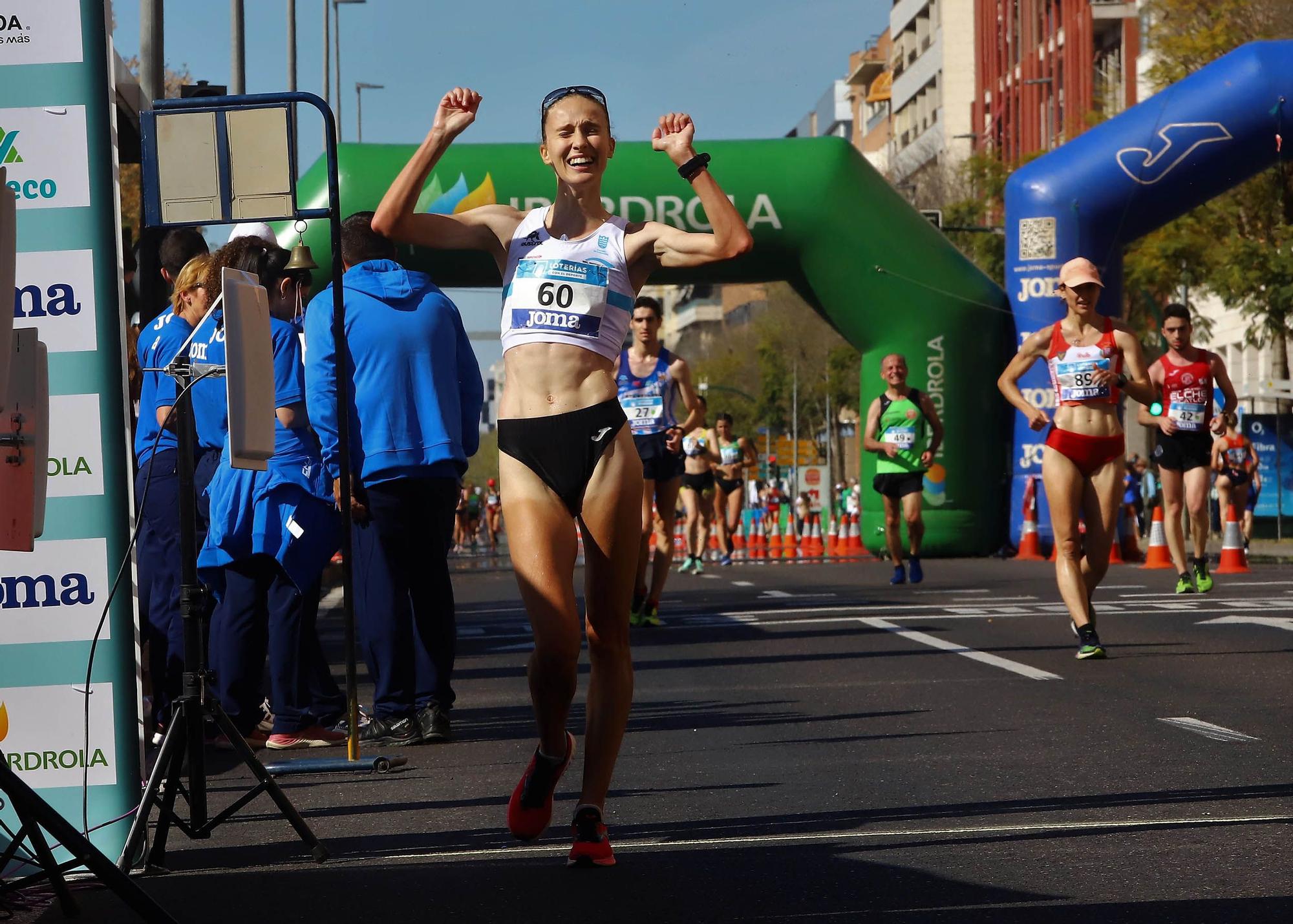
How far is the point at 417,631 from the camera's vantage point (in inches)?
332

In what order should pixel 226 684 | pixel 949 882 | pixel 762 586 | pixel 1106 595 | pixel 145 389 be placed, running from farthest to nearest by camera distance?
1. pixel 762 586
2. pixel 1106 595
3. pixel 145 389
4. pixel 226 684
5. pixel 949 882

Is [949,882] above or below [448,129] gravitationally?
below

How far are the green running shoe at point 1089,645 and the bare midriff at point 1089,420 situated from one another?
108cm

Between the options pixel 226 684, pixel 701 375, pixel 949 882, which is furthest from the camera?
pixel 701 375

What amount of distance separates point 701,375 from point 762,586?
91.0 meters

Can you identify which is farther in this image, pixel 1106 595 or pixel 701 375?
pixel 701 375

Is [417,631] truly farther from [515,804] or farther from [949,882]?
[949,882]

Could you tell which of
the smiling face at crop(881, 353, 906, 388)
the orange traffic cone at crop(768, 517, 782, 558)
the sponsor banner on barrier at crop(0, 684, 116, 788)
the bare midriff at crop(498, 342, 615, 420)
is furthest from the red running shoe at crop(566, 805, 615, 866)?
the orange traffic cone at crop(768, 517, 782, 558)

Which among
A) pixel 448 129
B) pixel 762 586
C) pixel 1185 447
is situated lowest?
pixel 762 586

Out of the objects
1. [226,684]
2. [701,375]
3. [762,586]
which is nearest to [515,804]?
[226,684]

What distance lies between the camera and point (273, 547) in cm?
796

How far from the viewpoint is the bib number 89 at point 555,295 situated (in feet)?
18.1

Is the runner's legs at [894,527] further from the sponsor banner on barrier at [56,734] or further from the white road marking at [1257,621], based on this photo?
the sponsor banner on barrier at [56,734]

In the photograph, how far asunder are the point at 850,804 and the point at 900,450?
13754mm
